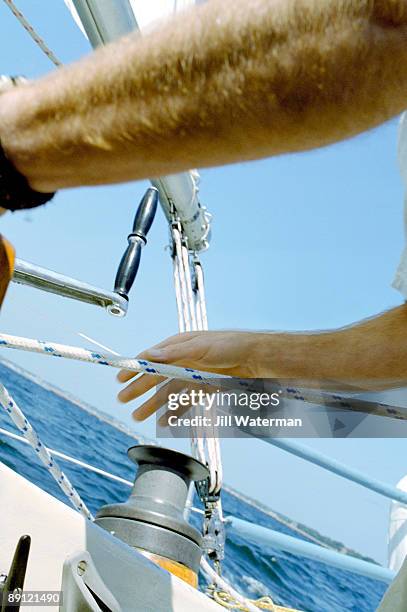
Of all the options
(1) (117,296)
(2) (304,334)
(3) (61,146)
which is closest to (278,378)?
(2) (304,334)

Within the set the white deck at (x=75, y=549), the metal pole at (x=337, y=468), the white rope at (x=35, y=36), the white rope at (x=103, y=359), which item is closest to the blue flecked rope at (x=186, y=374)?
the white rope at (x=103, y=359)

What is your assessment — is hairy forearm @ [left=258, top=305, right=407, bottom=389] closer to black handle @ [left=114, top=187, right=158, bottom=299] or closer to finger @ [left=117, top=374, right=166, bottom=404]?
finger @ [left=117, top=374, right=166, bottom=404]

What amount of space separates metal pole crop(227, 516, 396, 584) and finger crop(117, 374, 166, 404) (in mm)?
827

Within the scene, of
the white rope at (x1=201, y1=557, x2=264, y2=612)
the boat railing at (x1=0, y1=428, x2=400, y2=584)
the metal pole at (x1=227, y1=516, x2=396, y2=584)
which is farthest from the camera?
the metal pole at (x1=227, y1=516, x2=396, y2=584)

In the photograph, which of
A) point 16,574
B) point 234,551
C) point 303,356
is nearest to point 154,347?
point 303,356

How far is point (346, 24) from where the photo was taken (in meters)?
0.35

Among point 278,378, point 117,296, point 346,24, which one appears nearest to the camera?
point 346,24

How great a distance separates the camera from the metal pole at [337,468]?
58.1 inches

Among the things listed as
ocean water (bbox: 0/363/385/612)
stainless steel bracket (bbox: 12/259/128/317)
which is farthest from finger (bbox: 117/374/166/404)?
ocean water (bbox: 0/363/385/612)

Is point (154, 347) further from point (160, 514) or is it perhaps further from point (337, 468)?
point (337, 468)

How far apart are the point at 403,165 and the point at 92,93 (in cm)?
62

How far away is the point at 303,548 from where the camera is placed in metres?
1.85

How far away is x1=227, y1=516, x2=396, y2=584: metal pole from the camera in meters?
1.84

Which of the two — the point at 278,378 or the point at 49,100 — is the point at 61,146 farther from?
the point at 278,378
